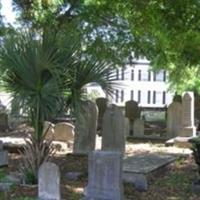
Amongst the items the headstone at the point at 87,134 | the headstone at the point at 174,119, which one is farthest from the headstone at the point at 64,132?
the headstone at the point at 174,119

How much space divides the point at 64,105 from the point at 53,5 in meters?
6.88

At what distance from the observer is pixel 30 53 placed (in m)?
8.35

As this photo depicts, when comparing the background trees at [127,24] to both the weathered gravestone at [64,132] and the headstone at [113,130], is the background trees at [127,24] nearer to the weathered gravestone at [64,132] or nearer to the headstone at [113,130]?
the headstone at [113,130]

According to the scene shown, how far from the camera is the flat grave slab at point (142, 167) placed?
29.7 ft

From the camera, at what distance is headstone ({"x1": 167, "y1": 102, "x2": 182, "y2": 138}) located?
17.8 metres

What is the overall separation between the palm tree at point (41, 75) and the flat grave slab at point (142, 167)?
1692 mm

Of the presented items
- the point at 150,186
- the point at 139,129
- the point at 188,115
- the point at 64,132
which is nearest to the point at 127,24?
the point at 188,115

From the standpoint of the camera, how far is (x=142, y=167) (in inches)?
386

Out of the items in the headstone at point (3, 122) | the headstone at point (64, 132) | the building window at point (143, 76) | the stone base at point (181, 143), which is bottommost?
the stone base at point (181, 143)

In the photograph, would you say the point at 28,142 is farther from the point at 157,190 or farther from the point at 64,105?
the point at 157,190

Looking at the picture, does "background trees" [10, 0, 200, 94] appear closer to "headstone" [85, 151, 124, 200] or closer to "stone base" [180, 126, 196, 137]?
"stone base" [180, 126, 196, 137]

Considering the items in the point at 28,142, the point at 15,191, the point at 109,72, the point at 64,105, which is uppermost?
the point at 109,72

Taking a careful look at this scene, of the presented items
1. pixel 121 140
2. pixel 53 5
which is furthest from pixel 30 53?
pixel 53 5

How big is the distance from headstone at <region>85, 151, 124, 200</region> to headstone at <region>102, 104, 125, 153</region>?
4361 mm
